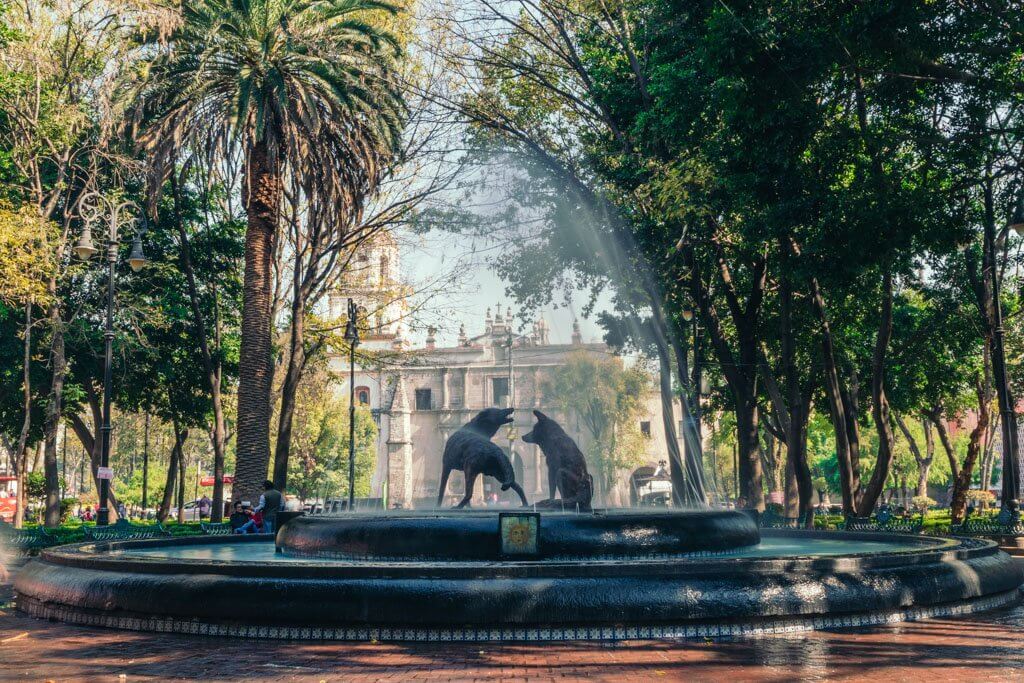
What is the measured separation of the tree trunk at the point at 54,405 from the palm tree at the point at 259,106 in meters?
5.96

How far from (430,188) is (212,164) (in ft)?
22.7

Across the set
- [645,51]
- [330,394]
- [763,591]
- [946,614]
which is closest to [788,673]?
[763,591]

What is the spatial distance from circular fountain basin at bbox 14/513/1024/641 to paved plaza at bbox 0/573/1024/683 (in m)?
0.23

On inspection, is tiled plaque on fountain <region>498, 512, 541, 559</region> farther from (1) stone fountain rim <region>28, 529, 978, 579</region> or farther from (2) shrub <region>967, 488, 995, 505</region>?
(2) shrub <region>967, 488, 995, 505</region>

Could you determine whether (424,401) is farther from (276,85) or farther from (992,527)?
(992,527)

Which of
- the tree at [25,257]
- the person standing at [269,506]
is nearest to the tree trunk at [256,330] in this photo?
the person standing at [269,506]

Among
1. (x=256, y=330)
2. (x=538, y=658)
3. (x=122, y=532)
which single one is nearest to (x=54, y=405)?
(x=256, y=330)

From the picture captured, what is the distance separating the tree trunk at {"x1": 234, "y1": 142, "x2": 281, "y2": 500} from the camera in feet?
70.1

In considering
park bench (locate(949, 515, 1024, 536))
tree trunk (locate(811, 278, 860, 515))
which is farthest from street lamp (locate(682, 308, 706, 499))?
park bench (locate(949, 515, 1024, 536))

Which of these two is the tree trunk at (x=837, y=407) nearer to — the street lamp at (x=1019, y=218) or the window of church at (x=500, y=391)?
the street lamp at (x=1019, y=218)

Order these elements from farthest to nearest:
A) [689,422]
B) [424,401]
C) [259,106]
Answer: [424,401] < [689,422] < [259,106]

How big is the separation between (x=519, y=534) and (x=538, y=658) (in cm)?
250

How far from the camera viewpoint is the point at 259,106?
20.8 m

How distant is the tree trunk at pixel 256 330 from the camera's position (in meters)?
21.4
